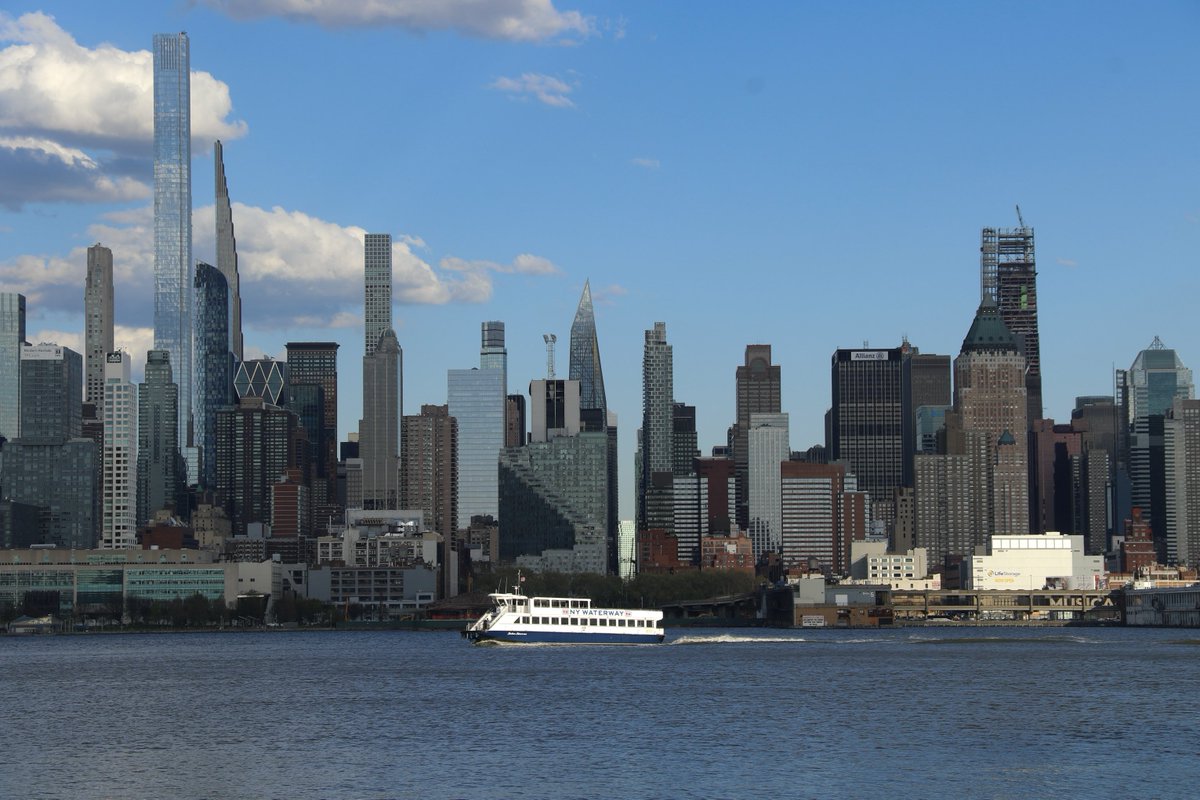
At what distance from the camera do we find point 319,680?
142 meters

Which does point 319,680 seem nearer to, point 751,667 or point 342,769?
point 751,667

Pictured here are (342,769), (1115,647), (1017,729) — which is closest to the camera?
(342,769)

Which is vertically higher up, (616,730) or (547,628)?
(547,628)

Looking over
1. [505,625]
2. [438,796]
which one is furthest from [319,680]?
[438,796]

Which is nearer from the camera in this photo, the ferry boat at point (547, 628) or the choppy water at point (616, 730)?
the choppy water at point (616, 730)

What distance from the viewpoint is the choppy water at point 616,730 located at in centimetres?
7731

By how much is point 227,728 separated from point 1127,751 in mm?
47033

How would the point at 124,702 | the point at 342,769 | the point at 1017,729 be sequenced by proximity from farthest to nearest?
1. the point at 124,702
2. the point at 1017,729
3. the point at 342,769

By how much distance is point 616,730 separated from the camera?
9769 cm

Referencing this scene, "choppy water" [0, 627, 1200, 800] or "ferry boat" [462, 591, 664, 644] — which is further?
"ferry boat" [462, 591, 664, 644]

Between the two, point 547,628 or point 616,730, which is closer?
Result: point 616,730

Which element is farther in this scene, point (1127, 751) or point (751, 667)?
point (751, 667)

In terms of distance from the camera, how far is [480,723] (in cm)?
10219

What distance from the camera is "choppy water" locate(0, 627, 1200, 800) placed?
77.3m
